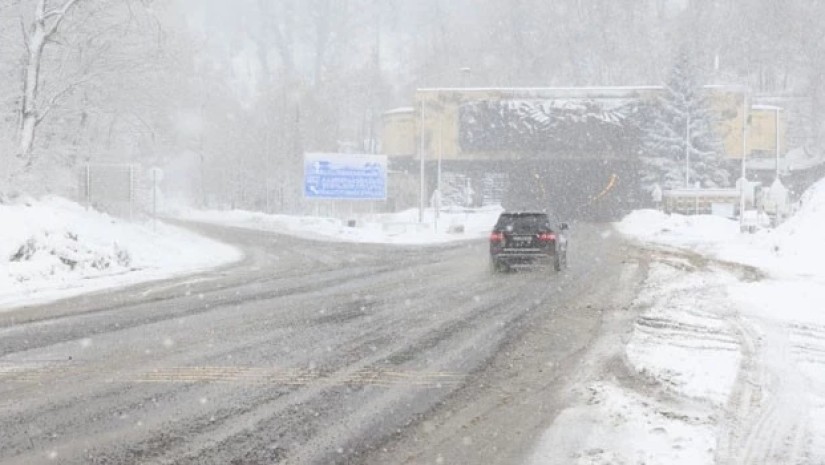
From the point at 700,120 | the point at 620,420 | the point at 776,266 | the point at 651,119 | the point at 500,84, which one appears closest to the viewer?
the point at 620,420

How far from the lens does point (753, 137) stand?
226 ft

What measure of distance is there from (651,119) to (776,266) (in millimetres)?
49281

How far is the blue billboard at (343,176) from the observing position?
147 ft

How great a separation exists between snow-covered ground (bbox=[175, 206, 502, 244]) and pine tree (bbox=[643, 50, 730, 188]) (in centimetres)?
1409

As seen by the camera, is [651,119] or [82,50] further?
[651,119]

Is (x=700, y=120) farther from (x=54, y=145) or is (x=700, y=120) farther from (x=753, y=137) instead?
(x=54, y=145)

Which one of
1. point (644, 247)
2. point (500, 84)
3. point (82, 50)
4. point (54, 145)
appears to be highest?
point (500, 84)

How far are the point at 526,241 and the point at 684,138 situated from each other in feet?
156

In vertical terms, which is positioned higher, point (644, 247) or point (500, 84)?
point (500, 84)

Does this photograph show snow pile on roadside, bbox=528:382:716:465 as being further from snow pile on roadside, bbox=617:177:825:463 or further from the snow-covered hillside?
snow pile on roadside, bbox=617:177:825:463

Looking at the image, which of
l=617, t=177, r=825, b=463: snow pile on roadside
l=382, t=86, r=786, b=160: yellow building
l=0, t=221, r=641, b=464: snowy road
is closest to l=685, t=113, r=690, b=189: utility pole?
l=382, t=86, r=786, b=160: yellow building

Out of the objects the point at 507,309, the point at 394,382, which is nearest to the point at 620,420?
the point at 394,382

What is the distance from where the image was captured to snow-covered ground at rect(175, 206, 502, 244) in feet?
135

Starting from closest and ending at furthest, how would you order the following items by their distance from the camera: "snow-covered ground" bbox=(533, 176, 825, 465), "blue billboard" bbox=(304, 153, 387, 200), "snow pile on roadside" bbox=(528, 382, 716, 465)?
1. "snow pile on roadside" bbox=(528, 382, 716, 465)
2. "snow-covered ground" bbox=(533, 176, 825, 465)
3. "blue billboard" bbox=(304, 153, 387, 200)
